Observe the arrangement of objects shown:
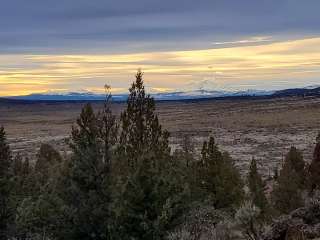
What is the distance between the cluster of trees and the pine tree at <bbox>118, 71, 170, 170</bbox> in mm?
49

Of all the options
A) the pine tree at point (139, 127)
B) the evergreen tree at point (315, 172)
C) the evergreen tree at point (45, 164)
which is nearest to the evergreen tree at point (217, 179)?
the pine tree at point (139, 127)

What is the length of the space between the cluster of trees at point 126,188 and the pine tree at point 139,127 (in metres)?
0.05

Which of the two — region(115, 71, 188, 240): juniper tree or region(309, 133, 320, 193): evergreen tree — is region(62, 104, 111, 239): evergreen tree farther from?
region(309, 133, 320, 193): evergreen tree

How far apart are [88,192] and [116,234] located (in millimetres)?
2601

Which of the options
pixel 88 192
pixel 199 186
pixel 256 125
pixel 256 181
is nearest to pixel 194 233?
pixel 88 192

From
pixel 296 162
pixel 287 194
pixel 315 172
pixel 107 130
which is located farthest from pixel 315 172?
pixel 107 130

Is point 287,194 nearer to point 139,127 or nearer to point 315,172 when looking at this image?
point 315,172

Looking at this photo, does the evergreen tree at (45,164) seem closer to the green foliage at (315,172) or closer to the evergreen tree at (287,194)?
the evergreen tree at (287,194)

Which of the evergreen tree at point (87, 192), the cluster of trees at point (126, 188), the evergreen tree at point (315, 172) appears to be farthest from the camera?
the evergreen tree at point (315, 172)

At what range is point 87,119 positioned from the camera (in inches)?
930

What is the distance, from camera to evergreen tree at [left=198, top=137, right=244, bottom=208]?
98.2ft

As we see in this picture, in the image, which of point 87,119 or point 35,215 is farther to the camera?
point 35,215

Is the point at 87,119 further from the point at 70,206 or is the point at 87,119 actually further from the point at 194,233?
the point at 194,233

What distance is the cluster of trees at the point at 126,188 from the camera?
66.9 feet
